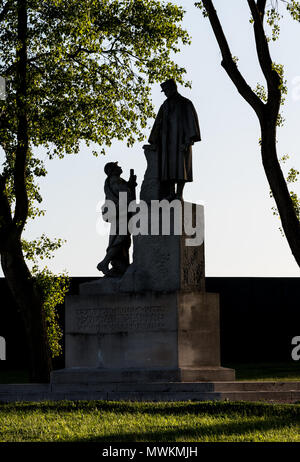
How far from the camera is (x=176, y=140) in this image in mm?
18453

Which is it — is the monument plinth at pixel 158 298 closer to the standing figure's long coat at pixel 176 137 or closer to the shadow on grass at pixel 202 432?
the standing figure's long coat at pixel 176 137

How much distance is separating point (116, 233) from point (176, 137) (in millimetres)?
2075

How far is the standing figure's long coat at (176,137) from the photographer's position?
18281 millimetres

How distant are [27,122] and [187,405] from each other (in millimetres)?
9990

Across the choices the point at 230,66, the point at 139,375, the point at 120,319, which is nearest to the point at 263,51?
the point at 230,66

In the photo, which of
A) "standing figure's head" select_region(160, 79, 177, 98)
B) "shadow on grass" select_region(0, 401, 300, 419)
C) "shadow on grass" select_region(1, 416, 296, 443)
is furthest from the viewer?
"standing figure's head" select_region(160, 79, 177, 98)

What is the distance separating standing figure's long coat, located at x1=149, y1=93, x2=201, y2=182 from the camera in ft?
60.0

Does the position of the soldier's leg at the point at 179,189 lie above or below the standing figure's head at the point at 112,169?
below

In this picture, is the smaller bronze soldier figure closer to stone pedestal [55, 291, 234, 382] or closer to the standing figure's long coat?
the standing figure's long coat

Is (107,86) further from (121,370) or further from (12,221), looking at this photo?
(121,370)

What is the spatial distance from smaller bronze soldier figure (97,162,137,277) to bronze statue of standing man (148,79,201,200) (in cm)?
77

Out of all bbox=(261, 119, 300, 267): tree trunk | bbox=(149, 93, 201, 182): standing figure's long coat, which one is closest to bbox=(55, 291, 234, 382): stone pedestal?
bbox=(261, 119, 300, 267): tree trunk

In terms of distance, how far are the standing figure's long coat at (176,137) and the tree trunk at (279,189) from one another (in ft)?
4.75

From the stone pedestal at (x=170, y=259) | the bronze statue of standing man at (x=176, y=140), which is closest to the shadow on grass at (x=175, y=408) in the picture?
the stone pedestal at (x=170, y=259)
